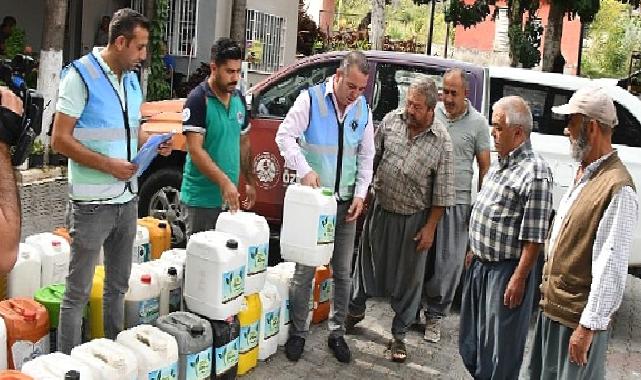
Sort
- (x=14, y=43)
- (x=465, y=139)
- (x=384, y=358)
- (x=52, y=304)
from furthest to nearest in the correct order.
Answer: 1. (x=14, y=43)
2. (x=465, y=139)
3. (x=384, y=358)
4. (x=52, y=304)

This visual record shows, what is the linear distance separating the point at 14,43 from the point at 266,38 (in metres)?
6.86

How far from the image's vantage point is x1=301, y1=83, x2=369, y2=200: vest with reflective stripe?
198 inches

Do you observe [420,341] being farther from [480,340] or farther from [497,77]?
[497,77]

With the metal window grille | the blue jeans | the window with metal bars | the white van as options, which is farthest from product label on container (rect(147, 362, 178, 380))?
the metal window grille

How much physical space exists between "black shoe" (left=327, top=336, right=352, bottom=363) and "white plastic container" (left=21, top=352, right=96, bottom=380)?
218 centimetres

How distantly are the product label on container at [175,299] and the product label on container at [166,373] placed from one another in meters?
0.82

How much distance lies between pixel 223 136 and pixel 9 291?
1577mm

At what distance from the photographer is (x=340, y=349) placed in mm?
5293

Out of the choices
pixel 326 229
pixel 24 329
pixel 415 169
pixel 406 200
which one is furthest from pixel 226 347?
pixel 415 169

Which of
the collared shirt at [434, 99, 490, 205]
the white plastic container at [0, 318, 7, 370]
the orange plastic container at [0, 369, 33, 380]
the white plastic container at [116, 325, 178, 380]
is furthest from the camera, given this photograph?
the collared shirt at [434, 99, 490, 205]

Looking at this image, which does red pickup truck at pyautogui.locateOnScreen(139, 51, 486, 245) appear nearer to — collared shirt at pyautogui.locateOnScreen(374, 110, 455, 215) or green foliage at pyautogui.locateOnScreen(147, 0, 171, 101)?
collared shirt at pyautogui.locateOnScreen(374, 110, 455, 215)

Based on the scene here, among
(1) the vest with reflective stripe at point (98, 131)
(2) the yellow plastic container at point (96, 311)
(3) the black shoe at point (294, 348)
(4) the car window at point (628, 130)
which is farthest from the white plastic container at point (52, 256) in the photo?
(4) the car window at point (628, 130)

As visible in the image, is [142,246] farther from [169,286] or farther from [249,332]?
[249,332]

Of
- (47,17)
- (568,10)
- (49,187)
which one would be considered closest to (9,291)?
(49,187)
